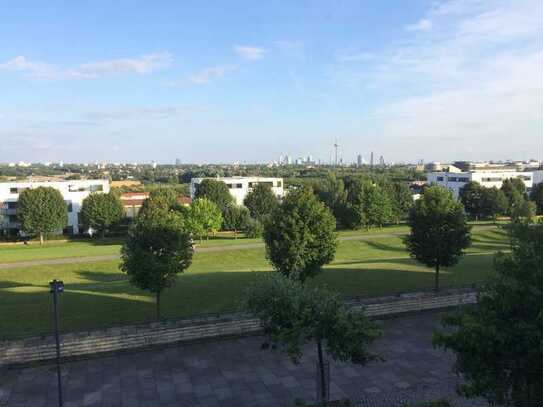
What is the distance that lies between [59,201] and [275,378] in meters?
65.0

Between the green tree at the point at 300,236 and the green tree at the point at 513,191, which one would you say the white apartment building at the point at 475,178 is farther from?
the green tree at the point at 300,236

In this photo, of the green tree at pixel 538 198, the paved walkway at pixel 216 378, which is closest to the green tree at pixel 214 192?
the green tree at pixel 538 198

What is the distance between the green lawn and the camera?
84.0 ft

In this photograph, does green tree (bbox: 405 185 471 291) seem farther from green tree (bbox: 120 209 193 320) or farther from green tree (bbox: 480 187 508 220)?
green tree (bbox: 480 187 508 220)

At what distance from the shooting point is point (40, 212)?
7006cm

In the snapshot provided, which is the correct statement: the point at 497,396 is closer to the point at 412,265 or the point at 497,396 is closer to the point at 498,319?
A: the point at 498,319

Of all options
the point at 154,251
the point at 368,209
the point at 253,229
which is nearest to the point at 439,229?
the point at 154,251

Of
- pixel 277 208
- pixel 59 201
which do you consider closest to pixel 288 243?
pixel 277 208

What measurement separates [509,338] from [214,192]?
75991 mm

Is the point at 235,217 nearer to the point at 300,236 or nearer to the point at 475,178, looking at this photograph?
the point at 300,236

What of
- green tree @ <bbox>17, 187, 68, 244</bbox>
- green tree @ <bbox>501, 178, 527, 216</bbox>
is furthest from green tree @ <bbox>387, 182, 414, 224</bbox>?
green tree @ <bbox>17, 187, 68, 244</bbox>

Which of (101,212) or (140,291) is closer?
(140,291)

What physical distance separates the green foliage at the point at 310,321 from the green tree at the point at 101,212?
199 feet

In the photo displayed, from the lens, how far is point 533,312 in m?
A: 12.1
